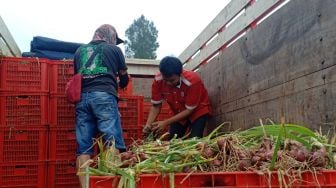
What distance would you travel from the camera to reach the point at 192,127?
5.88m

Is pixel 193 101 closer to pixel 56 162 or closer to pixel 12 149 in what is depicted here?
pixel 56 162

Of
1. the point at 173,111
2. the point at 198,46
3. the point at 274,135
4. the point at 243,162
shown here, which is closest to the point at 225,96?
the point at 173,111

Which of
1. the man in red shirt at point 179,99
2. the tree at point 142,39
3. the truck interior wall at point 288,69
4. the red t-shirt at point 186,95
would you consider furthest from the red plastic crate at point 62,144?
the tree at point 142,39

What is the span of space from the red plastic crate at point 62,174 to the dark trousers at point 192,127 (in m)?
1.34

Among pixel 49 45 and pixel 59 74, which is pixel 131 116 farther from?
pixel 49 45

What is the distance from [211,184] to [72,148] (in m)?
3.62

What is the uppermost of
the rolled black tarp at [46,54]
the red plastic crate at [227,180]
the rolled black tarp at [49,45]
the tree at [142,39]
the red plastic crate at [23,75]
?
the tree at [142,39]

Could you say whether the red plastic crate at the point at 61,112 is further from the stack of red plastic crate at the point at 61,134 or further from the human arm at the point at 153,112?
the human arm at the point at 153,112

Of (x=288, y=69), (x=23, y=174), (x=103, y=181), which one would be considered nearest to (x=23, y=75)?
(x=23, y=174)

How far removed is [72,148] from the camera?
542 centimetres

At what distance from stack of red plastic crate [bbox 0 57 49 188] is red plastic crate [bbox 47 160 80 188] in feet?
0.30

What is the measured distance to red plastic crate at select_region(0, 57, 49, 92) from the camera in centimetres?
530

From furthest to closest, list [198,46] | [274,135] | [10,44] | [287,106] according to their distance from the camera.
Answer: [198,46], [10,44], [287,106], [274,135]

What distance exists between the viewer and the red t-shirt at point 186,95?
5660 millimetres
